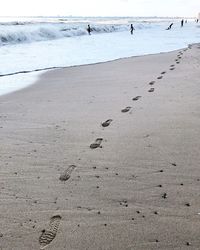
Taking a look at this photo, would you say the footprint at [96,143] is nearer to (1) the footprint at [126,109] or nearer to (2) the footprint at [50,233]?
(1) the footprint at [126,109]

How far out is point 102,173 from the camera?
3.31m

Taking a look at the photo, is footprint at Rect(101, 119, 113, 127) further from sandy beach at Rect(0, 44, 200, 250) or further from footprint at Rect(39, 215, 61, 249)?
footprint at Rect(39, 215, 61, 249)

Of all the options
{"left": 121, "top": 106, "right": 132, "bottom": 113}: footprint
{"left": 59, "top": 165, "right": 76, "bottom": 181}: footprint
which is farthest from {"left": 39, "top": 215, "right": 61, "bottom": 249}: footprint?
{"left": 121, "top": 106, "right": 132, "bottom": 113}: footprint

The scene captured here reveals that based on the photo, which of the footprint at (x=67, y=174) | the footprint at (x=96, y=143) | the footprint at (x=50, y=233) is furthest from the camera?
the footprint at (x=96, y=143)

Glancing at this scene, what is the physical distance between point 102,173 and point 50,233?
971mm

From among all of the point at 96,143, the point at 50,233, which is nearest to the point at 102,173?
the point at 96,143

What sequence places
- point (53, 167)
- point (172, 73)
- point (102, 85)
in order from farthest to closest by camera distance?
point (172, 73) < point (102, 85) < point (53, 167)

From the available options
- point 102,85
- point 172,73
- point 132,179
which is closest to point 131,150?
point 132,179

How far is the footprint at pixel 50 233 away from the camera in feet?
7.66

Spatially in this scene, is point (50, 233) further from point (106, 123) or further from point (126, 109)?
point (126, 109)

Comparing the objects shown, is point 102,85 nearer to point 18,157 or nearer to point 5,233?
point 18,157

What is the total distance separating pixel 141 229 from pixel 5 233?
82cm

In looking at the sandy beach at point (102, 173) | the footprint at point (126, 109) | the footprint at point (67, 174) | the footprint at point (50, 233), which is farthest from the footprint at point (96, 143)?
the footprint at point (50, 233)

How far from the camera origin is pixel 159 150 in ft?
12.4
